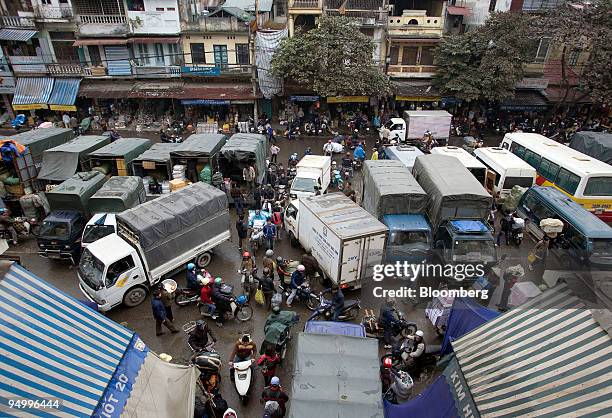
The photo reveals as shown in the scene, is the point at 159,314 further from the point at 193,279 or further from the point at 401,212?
the point at 401,212

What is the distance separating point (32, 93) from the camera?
1060 inches

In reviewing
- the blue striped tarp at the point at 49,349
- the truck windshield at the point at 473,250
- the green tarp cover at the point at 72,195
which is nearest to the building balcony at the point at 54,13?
the green tarp cover at the point at 72,195

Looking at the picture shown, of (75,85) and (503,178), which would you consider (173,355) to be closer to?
(503,178)

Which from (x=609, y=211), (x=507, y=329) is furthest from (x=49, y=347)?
Result: (x=609, y=211)

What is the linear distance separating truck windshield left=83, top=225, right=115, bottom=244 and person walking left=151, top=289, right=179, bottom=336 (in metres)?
4.23

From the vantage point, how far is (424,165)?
15.7 m

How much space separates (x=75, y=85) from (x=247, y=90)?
1243cm

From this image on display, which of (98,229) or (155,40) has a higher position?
(155,40)

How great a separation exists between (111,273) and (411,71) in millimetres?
25436

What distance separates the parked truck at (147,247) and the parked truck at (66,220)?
2.66 m

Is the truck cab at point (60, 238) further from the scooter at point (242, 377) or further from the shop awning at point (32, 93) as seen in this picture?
the shop awning at point (32, 93)

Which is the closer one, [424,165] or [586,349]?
[586,349]

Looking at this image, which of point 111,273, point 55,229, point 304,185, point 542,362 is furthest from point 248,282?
point 542,362

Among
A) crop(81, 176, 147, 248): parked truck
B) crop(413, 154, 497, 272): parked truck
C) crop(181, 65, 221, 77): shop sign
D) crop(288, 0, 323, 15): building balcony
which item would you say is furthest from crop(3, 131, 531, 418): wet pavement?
crop(288, 0, 323, 15): building balcony
